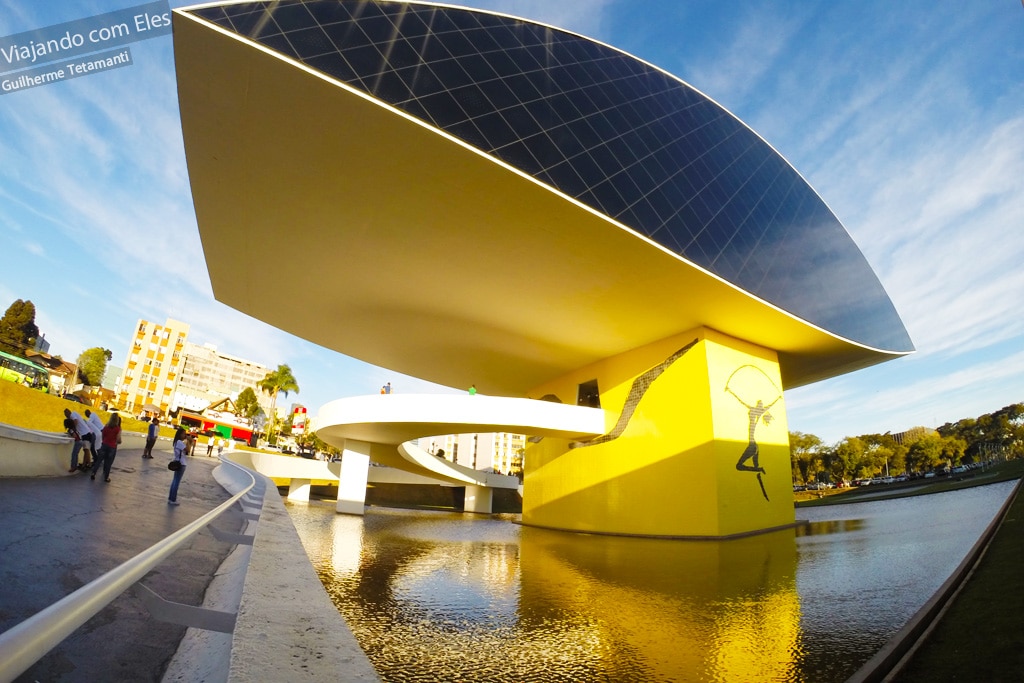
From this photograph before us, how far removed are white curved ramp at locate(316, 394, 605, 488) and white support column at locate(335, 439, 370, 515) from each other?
1.83 m

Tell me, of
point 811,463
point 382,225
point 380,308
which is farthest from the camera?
point 811,463

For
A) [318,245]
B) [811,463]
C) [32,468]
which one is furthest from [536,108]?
[811,463]

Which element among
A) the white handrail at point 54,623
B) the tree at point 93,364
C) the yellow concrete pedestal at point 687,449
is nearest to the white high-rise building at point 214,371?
the tree at point 93,364

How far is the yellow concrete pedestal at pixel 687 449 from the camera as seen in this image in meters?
15.7

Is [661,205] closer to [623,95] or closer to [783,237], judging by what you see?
[623,95]

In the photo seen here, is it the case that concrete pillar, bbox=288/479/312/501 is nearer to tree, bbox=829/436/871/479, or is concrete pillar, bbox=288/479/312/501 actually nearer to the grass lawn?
the grass lawn

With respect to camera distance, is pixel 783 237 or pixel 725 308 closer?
pixel 725 308

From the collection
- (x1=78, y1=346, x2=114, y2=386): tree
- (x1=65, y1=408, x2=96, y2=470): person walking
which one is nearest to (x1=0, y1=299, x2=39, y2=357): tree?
(x1=78, y1=346, x2=114, y2=386): tree

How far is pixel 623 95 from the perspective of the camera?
1527 centimetres

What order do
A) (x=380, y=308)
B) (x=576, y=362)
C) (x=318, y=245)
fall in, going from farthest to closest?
1. (x=576, y=362)
2. (x=380, y=308)
3. (x=318, y=245)

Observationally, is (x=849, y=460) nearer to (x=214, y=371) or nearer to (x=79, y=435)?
(x=79, y=435)

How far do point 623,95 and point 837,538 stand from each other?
13.0 m

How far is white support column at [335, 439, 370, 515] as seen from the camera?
21872 mm

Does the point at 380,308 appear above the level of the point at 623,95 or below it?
below
